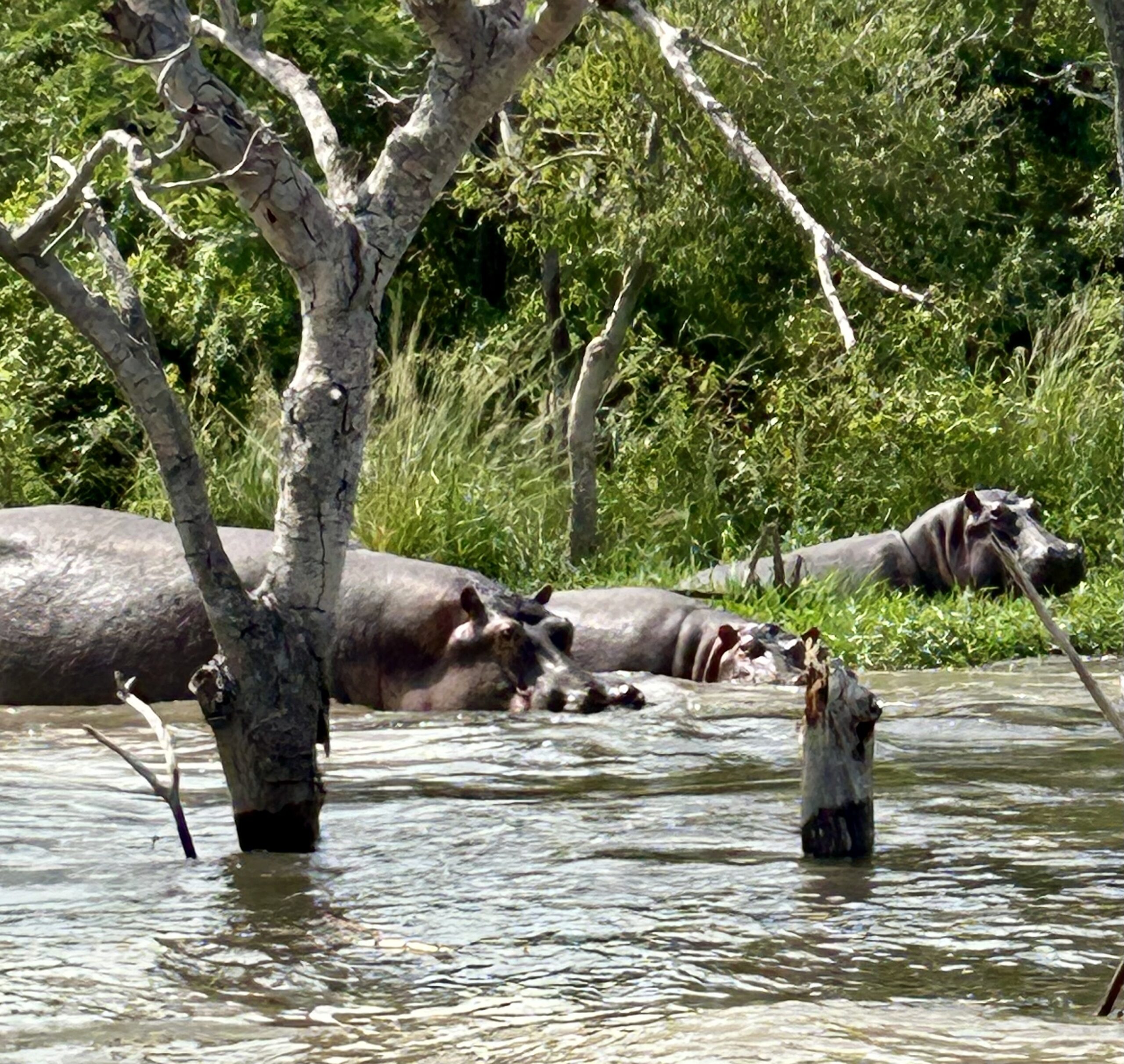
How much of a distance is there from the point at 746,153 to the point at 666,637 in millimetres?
4193

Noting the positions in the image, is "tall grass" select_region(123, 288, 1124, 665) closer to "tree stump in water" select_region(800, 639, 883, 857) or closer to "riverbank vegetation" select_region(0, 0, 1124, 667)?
"riverbank vegetation" select_region(0, 0, 1124, 667)

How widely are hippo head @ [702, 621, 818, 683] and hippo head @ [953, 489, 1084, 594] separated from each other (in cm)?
207

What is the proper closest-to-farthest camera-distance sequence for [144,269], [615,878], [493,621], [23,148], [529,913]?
[529,913] → [615,878] → [493,621] → [144,269] → [23,148]

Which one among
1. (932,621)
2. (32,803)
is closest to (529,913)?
(32,803)

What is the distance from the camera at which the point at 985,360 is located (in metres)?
16.7

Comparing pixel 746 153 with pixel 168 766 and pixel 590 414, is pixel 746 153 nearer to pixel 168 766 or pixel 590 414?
pixel 168 766

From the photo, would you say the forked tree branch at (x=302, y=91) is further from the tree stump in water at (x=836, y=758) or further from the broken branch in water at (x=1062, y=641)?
the broken branch in water at (x=1062, y=641)

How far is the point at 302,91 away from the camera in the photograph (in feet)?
19.7

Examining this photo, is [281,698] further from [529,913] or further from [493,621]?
[493,621]

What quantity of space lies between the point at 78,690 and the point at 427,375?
5.10 metres

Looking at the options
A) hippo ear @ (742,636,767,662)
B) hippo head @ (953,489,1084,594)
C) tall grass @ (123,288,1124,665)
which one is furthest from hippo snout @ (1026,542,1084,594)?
hippo ear @ (742,636,767,662)

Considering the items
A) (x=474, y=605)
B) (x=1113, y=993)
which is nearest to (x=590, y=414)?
(x=474, y=605)

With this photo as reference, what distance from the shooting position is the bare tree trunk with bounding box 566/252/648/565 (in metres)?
12.5

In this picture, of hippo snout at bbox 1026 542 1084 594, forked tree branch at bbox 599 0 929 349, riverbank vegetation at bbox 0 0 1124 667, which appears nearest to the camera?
forked tree branch at bbox 599 0 929 349
